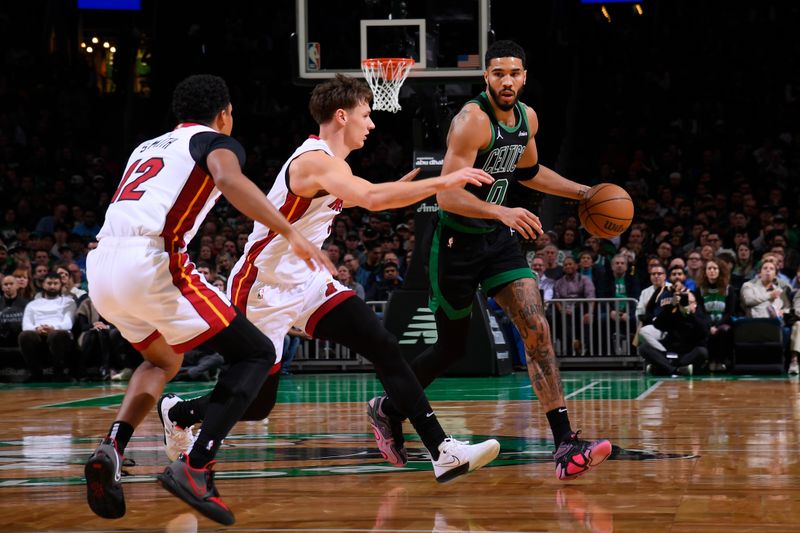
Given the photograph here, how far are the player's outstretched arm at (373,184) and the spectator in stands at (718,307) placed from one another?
9.62 meters

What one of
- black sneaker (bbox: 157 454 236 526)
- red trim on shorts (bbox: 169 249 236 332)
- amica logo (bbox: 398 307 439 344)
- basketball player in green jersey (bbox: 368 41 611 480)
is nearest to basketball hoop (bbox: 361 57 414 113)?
amica logo (bbox: 398 307 439 344)

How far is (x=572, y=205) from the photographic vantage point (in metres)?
19.8

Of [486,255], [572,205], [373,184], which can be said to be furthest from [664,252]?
[373,184]

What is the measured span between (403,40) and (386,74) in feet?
1.83

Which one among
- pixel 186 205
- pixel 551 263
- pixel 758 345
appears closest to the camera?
pixel 186 205

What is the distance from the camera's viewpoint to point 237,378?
4.59m

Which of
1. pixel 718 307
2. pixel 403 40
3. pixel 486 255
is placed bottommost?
pixel 718 307

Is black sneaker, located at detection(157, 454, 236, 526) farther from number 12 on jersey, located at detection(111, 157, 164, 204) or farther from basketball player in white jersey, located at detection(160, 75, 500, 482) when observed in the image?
number 12 on jersey, located at detection(111, 157, 164, 204)

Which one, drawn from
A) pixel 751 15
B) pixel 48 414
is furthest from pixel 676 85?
pixel 48 414

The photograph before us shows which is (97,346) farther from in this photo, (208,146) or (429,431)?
(208,146)

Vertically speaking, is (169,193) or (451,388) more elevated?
(169,193)

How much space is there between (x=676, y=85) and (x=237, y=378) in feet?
62.3

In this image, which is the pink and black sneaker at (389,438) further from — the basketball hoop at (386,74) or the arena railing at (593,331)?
the arena railing at (593,331)

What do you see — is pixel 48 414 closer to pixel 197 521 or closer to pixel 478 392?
pixel 478 392
